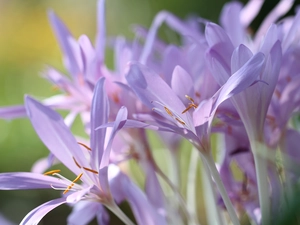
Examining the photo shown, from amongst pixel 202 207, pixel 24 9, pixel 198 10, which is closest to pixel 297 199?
pixel 202 207

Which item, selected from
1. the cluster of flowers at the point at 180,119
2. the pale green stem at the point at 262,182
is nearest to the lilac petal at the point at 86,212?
the cluster of flowers at the point at 180,119

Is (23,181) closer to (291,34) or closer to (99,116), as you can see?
(99,116)

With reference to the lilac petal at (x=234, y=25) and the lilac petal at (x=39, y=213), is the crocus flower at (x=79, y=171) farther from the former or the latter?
the lilac petal at (x=234, y=25)

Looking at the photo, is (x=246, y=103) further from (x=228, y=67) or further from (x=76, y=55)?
(x=76, y=55)

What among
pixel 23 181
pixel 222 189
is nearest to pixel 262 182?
pixel 222 189

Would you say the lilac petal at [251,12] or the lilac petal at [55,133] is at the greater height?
the lilac petal at [251,12]

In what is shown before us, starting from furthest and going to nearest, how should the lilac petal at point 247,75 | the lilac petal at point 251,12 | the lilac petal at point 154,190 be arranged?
the lilac petal at point 251,12 < the lilac petal at point 154,190 < the lilac petal at point 247,75

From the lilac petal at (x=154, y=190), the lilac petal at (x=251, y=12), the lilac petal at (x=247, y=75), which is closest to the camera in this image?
the lilac petal at (x=247, y=75)

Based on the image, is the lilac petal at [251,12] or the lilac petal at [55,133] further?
the lilac petal at [251,12]
